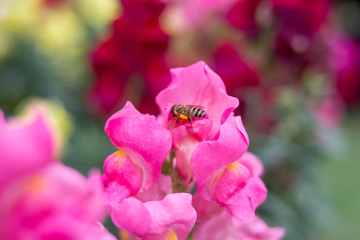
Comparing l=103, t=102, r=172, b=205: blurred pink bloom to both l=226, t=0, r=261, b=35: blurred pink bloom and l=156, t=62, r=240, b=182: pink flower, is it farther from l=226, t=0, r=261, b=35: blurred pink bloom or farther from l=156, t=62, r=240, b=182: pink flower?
l=226, t=0, r=261, b=35: blurred pink bloom

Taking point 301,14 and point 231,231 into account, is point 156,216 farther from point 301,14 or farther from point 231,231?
point 301,14

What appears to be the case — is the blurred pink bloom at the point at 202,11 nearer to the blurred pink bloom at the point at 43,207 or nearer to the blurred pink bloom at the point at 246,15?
the blurred pink bloom at the point at 246,15

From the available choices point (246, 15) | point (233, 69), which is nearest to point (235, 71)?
point (233, 69)

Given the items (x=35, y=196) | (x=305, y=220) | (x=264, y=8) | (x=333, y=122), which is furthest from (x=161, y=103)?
(x=333, y=122)

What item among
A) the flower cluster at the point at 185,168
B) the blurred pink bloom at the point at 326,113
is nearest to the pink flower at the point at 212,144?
the flower cluster at the point at 185,168

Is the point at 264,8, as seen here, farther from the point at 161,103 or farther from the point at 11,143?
the point at 11,143

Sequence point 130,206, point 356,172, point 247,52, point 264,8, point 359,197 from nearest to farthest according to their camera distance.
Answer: point 130,206 → point 264,8 → point 247,52 → point 359,197 → point 356,172

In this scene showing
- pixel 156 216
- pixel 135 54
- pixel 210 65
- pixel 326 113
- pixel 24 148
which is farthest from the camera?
pixel 326 113
